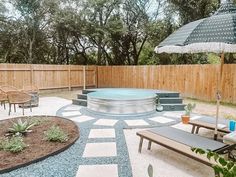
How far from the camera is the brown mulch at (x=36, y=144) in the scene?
137 inches

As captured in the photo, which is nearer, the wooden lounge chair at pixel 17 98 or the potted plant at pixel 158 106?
the wooden lounge chair at pixel 17 98

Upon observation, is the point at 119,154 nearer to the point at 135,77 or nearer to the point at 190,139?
the point at 190,139

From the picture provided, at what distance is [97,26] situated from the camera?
14641 millimetres

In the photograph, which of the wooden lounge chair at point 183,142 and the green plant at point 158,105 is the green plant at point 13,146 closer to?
the wooden lounge chair at point 183,142

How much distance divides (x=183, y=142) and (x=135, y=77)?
956 centimetres

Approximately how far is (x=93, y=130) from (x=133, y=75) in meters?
8.01

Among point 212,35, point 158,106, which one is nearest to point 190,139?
point 212,35

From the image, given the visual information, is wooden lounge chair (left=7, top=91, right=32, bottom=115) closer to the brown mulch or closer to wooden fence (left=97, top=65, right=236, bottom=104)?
the brown mulch

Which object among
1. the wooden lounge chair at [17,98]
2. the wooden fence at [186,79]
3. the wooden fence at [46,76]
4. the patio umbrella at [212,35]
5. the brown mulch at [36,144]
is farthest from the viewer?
the wooden fence at [46,76]

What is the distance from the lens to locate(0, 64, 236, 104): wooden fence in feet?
31.3

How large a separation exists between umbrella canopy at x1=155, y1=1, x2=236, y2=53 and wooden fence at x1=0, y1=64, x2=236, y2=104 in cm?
612

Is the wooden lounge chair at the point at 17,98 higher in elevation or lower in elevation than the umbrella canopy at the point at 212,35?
lower

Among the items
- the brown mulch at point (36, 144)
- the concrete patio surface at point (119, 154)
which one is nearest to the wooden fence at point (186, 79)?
the concrete patio surface at point (119, 154)

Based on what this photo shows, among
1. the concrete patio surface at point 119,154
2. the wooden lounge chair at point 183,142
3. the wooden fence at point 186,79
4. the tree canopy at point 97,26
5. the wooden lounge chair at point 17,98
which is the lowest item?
the concrete patio surface at point 119,154
